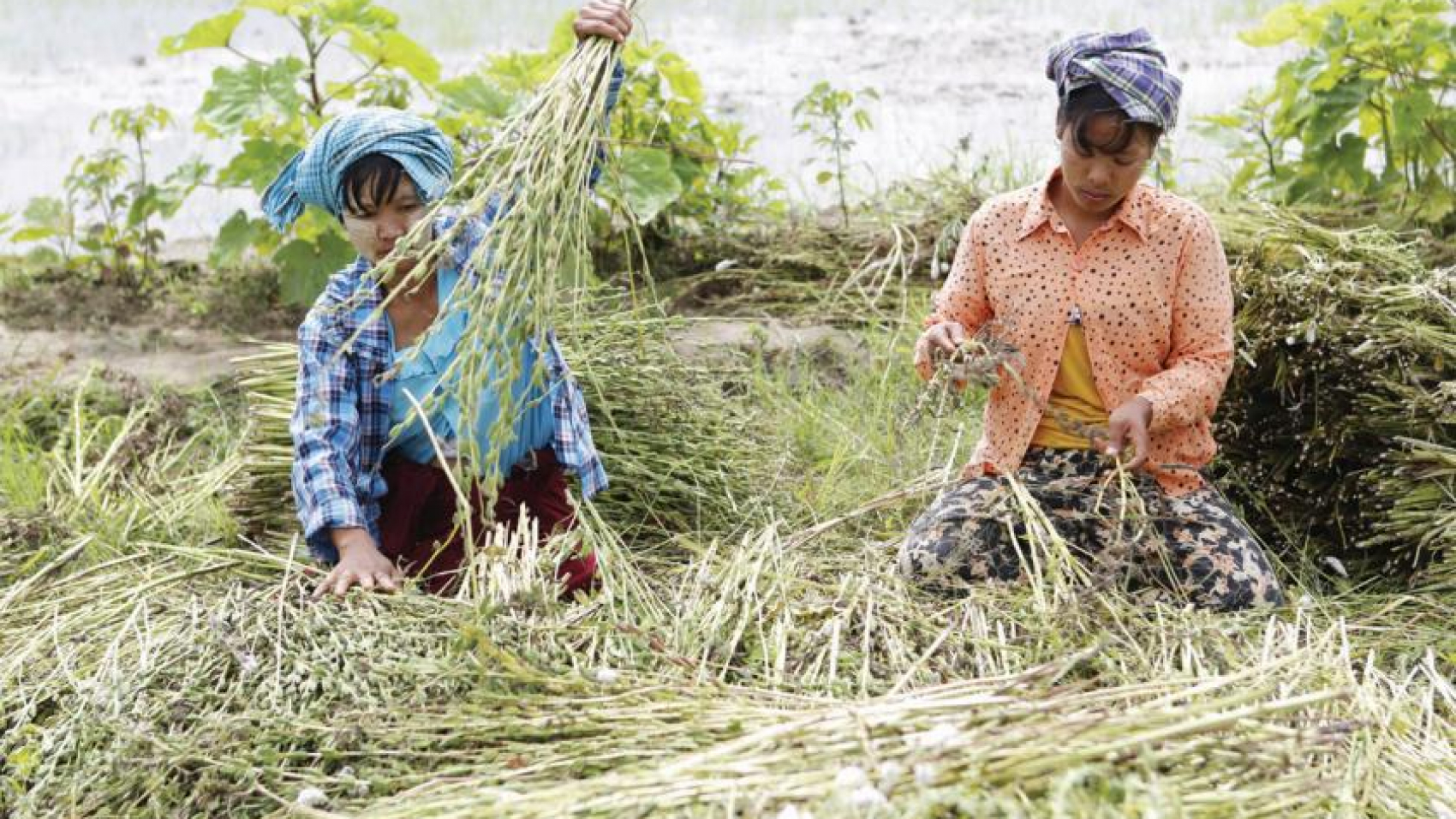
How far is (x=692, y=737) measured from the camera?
1778mm

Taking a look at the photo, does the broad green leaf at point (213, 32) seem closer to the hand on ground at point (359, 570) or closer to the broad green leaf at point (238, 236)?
the broad green leaf at point (238, 236)

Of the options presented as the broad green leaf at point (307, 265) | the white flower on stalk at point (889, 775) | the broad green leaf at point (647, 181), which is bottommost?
the white flower on stalk at point (889, 775)

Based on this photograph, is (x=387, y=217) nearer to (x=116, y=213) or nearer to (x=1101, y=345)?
(x=1101, y=345)

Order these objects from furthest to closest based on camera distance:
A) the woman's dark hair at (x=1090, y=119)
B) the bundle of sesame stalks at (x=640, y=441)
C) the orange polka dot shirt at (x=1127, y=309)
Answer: the bundle of sesame stalks at (x=640, y=441)
the orange polka dot shirt at (x=1127, y=309)
the woman's dark hair at (x=1090, y=119)

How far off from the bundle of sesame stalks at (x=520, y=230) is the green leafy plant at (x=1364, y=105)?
2334 millimetres

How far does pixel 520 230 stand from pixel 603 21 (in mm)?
387

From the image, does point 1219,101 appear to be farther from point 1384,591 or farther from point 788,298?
point 1384,591

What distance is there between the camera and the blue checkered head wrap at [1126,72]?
7.89 feet

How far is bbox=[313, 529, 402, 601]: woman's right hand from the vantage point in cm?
236

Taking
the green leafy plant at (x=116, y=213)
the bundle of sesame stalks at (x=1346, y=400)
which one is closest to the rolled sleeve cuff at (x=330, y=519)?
the bundle of sesame stalks at (x=1346, y=400)

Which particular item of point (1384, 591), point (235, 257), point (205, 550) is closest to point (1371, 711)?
point (1384, 591)

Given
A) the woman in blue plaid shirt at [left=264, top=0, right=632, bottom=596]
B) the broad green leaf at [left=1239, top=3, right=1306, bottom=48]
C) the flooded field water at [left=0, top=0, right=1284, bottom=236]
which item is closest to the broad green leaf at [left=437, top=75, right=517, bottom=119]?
the flooded field water at [left=0, top=0, right=1284, bottom=236]

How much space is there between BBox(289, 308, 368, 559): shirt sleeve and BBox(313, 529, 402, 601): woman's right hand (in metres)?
0.03

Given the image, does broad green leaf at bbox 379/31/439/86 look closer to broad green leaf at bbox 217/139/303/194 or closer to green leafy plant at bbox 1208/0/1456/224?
broad green leaf at bbox 217/139/303/194
